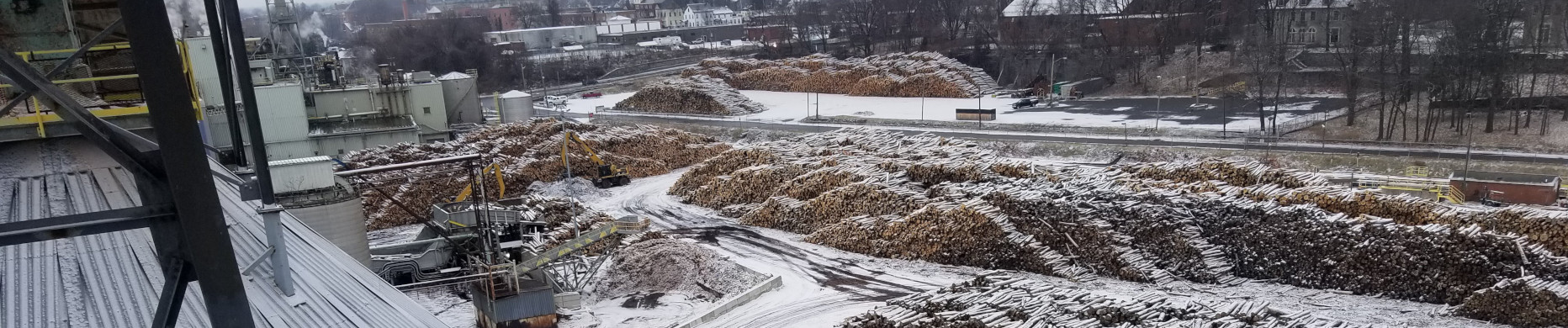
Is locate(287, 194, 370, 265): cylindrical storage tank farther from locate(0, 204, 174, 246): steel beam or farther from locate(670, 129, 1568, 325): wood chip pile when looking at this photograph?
locate(0, 204, 174, 246): steel beam

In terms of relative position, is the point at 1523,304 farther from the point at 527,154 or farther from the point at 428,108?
the point at 428,108

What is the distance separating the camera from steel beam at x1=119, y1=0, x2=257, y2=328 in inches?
105

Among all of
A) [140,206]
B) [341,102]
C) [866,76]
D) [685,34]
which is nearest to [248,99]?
[140,206]

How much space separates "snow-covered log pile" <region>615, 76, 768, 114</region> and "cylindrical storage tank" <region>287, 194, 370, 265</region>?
2853 centimetres

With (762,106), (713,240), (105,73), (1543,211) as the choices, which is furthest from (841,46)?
(105,73)

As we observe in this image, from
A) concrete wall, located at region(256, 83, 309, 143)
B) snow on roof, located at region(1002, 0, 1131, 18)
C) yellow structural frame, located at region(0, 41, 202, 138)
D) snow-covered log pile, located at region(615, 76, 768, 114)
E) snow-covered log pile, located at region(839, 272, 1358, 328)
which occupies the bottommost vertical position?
snow-covered log pile, located at region(839, 272, 1358, 328)

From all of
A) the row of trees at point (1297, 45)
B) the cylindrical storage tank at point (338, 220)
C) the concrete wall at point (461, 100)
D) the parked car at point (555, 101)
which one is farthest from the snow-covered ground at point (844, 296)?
the parked car at point (555, 101)

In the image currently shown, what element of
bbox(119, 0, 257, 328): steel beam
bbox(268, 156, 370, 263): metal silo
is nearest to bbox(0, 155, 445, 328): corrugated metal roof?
bbox(119, 0, 257, 328): steel beam

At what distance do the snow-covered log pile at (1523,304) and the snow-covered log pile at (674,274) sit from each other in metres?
12.5

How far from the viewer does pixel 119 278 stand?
14.6ft

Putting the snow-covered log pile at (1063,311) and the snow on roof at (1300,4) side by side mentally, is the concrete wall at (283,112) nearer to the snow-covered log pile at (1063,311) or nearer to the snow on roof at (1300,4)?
the snow-covered log pile at (1063,311)

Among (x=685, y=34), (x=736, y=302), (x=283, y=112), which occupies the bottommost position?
(x=736, y=302)

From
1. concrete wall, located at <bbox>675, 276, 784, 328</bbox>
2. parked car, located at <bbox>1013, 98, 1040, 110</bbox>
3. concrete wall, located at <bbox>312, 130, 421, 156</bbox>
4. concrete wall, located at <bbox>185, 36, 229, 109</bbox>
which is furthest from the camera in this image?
parked car, located at <bbox>1013, 98, 1040, 110</bbox>

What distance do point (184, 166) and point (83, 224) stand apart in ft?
1.44
